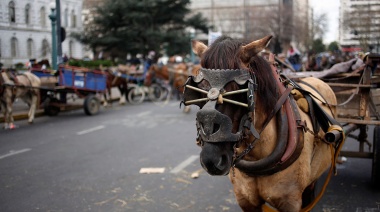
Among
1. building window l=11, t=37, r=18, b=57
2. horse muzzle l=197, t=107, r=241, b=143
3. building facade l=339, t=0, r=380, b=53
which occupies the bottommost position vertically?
horse muzzle l=197, t=107, r=241, b=143

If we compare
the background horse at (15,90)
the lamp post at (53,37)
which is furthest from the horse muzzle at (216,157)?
the lamp post at (53,37)

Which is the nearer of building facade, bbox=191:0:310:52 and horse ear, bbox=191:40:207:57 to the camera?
horse ear, bbox=191:40:207:57

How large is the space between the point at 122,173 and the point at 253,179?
3962mm

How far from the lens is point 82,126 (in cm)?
1143

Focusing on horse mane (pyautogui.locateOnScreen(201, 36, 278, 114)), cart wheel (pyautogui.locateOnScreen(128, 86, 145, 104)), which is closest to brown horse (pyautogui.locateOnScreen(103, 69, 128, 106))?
cart wheel (pyautogui.locateOnScreen(128, 86, 145, 104))

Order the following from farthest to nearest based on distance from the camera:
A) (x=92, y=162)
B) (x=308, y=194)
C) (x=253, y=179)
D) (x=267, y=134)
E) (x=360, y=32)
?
(x=360, y=32) < (x=92, y=162) < (x=308, y=194) < (x=253, y=179) < (x=267, y=134)

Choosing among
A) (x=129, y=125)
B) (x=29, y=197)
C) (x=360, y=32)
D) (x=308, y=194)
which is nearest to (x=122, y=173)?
(x=29, y=197)

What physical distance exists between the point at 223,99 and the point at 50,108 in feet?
41.8

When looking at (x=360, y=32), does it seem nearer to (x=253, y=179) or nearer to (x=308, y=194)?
(x=308, y=194)

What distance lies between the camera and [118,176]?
6270 mm

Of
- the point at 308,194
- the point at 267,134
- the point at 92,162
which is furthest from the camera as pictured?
the point at 92,162

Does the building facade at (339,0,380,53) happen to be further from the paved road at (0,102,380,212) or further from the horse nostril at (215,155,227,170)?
the horse nostril at (215,155,227,170)

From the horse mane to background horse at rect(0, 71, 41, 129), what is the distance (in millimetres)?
9862

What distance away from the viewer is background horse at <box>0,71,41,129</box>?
10727 mm
